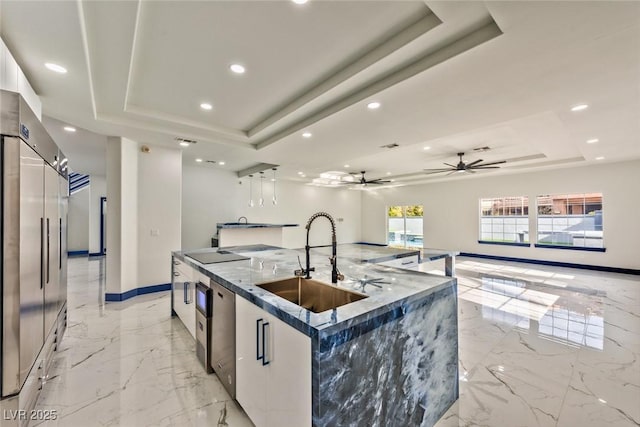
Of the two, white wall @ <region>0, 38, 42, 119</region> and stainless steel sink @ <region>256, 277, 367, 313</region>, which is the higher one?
white wall @ <region>0, 38, 42, 119</region>

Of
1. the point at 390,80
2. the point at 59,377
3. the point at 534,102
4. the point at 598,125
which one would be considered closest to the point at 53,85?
the point at 59,377

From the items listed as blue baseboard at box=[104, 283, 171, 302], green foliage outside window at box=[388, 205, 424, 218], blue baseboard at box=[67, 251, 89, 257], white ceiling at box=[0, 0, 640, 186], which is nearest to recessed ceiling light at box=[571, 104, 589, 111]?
white ceiling at box=[0, 0, 640, 186]

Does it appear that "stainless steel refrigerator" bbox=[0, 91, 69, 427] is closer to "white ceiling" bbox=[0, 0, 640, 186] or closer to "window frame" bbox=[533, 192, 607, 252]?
"white ceiling" bbox=[0, 0, 640, 186]

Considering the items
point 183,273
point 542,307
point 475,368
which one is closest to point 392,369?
point 475,368

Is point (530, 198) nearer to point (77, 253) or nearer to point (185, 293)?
point (185, 293)

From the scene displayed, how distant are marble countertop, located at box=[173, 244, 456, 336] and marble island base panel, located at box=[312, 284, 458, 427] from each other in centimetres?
4

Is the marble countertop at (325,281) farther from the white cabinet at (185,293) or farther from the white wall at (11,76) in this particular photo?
the white wall at (11,76)

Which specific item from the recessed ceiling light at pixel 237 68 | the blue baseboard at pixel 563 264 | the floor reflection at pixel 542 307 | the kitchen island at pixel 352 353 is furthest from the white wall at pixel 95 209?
the blue baseboard at pixel 563 264

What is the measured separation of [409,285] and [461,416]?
38.3 inches

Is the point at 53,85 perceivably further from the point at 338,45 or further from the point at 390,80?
the point at 390,80

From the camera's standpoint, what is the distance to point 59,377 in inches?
85.7

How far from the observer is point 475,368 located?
2340mm

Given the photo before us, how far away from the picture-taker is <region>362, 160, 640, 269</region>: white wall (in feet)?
20.1

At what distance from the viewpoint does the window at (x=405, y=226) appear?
398 inches
